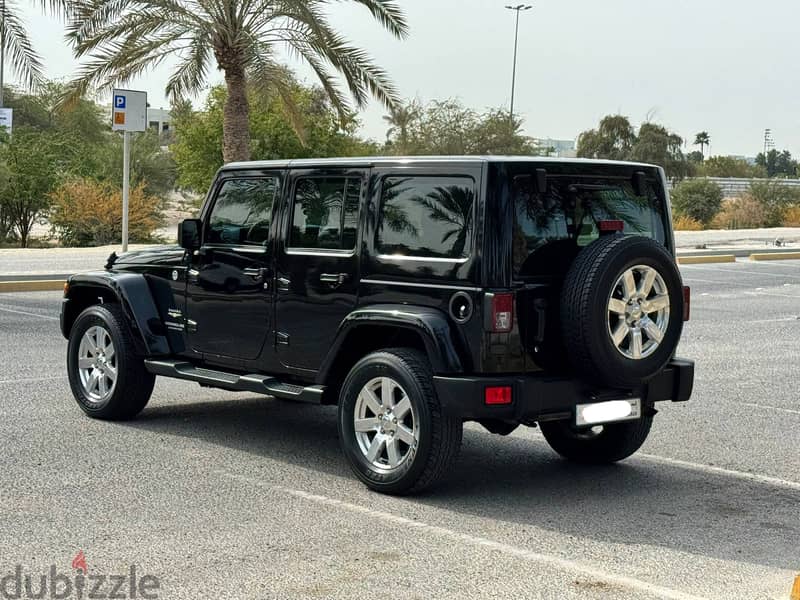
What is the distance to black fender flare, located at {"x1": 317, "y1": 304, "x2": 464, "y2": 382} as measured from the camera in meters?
6.54

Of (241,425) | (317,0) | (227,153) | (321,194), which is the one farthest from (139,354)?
(227,153)

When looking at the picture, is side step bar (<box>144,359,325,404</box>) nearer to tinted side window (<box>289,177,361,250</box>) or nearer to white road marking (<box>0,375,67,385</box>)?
tinted side window (<box>289,177,361,250</box>)

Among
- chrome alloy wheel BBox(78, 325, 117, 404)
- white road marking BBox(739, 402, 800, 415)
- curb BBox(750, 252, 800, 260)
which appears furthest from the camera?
curb BBox(750, 252, 800, 260)

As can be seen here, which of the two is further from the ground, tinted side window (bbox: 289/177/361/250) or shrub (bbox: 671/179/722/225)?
tinted side window (bbox: 289/177/361/250)

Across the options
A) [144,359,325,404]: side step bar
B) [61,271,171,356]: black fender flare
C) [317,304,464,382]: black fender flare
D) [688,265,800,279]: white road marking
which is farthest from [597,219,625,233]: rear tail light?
[688,265,800,279]: white road marking

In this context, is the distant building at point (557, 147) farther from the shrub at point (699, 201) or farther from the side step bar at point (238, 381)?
the side step bar at point (238, 381)

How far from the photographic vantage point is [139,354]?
8.54m

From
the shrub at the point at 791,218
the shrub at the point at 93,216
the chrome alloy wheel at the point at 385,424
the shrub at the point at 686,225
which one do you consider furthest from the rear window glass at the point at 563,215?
the shrub at the point at 791,218

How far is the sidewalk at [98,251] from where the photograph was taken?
22.7 m

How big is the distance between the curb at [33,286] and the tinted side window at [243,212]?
464 inches

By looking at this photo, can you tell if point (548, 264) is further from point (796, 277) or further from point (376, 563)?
point (796, 277)

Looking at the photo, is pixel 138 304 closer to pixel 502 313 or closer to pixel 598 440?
pixel 502 313

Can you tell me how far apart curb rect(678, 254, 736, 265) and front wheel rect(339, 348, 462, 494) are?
23.1 meters

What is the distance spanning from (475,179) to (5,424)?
390cm
